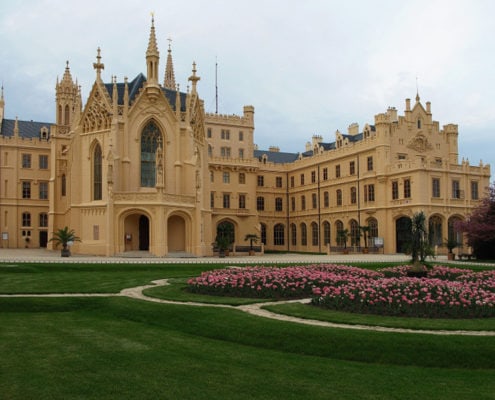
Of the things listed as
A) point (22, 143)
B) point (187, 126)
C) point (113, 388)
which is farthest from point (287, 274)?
point (22, 143)

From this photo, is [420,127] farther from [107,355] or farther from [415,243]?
[107,355]

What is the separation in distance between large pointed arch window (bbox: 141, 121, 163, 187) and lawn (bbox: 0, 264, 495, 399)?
37553 mm

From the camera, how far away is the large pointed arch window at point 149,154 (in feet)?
178

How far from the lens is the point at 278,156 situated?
84938mm

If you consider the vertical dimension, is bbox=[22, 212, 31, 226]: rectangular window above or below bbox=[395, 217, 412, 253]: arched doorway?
above

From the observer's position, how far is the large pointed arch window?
5422cm

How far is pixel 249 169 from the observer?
73.2 meters

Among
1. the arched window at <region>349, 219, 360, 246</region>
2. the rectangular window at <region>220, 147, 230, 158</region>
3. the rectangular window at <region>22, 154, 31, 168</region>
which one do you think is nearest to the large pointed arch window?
the rectangular window at <region>220, 147, 230, 158</region>

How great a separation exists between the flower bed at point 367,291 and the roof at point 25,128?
58.3 meters

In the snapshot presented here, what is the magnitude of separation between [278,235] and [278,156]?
42.1ft

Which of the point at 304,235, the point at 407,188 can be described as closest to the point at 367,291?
the point at 407,188

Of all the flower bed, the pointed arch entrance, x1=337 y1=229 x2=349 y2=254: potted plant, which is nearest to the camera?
the flower bed

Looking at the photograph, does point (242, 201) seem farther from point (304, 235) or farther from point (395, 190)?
point (395, 190)

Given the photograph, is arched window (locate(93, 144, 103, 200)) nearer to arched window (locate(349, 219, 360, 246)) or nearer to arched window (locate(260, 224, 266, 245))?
arched window (locate(349, 219, 360, 246))
